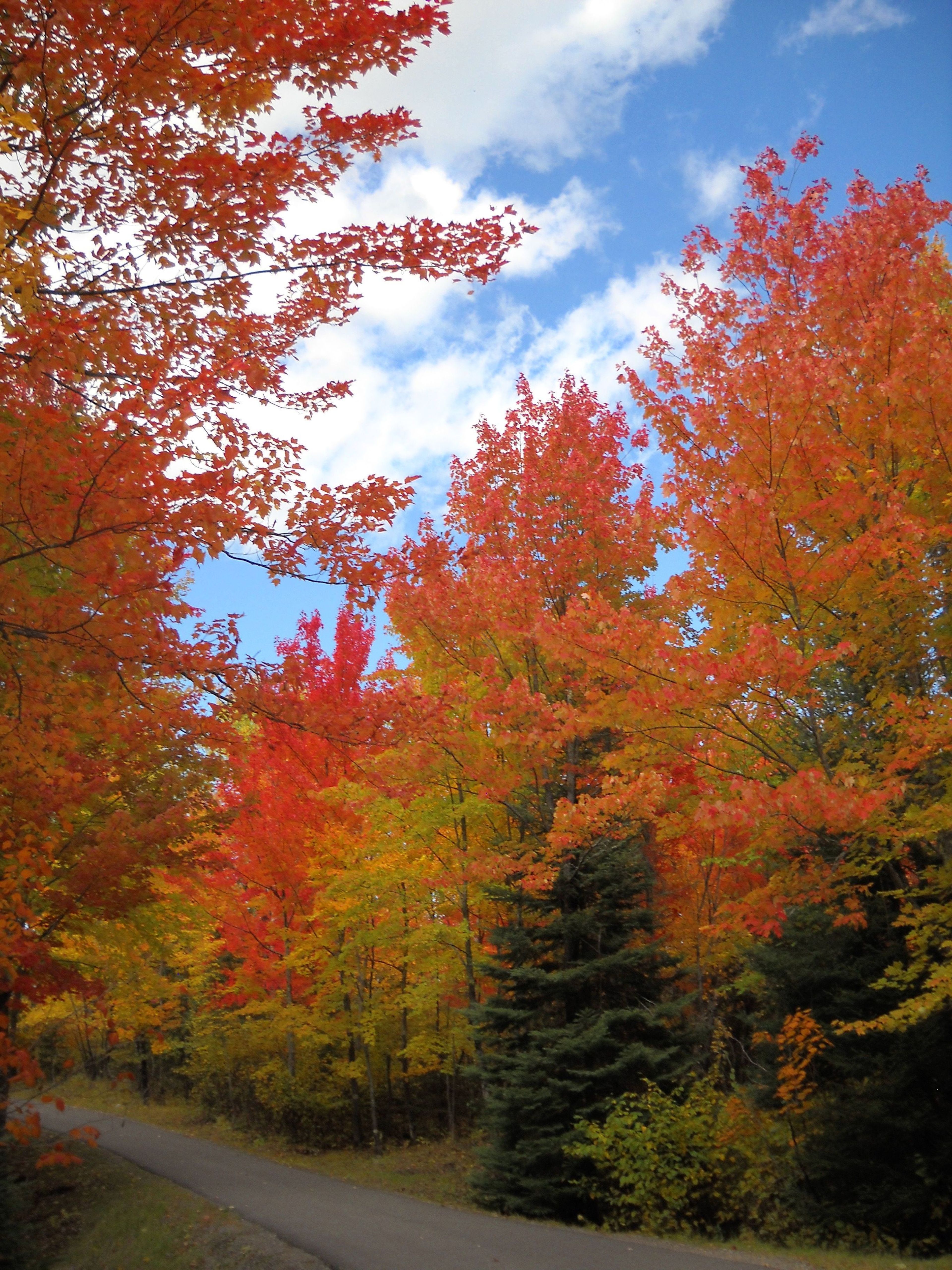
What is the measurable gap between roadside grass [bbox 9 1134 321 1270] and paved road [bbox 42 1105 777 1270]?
1.12 feet

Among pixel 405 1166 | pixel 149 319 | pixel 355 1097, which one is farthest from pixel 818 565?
pixel 355 1097

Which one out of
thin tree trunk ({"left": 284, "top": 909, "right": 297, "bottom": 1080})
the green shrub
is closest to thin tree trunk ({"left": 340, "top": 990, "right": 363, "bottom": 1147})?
thin tree trunk ({"left": 284, "top": 909, "right": 297, "bottom": 1080})

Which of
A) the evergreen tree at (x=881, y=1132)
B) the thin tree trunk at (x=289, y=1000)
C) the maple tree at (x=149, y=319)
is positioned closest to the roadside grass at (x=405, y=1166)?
the evergreen tree at (x=881, y=1132)

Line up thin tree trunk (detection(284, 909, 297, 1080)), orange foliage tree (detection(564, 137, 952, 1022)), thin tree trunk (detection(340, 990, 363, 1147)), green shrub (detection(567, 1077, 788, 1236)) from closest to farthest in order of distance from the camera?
orange foliage tree (detection(564, 137, 952, 1022))
green shrub (detection(567, 1077, 788, 1236))
thin tree trunk (detection(284, 909, 297, 1080))
thin tree trunk (detection(340, 990, 363, 1147))

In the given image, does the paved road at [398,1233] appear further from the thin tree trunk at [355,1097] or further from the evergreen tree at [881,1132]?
the thin tree trunk at [355,1097]

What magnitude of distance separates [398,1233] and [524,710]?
228 inches

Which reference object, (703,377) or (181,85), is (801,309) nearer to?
(703,377)

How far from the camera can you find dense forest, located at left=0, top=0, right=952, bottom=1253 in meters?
4.22

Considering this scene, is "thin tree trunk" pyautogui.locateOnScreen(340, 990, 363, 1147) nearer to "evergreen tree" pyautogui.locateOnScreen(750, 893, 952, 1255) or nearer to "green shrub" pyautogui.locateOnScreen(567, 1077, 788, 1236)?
"green shrub" pyautogui.locateOnScreen(567, 1077, 788, 1236)

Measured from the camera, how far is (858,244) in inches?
326

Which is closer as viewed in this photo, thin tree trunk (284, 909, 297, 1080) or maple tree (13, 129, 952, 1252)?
maple tree (13, 129, 952, 1252)

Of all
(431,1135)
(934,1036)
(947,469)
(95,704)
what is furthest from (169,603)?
(431,1135)

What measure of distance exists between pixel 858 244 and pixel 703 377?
1933mm

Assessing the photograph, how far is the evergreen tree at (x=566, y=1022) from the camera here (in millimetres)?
11125
